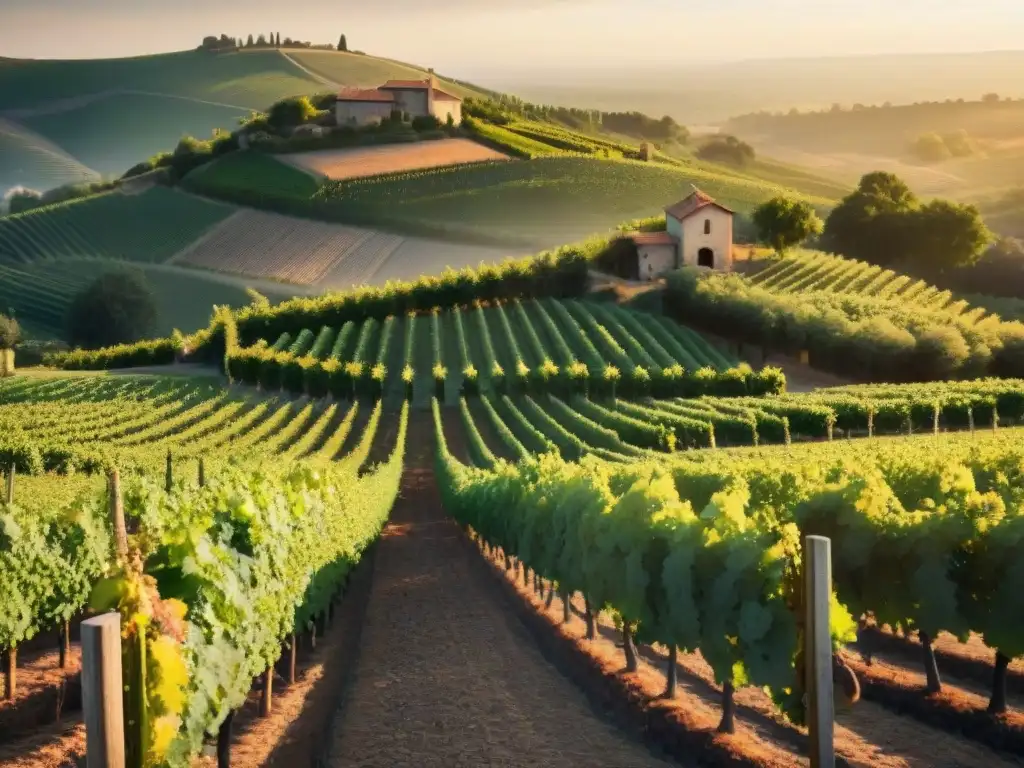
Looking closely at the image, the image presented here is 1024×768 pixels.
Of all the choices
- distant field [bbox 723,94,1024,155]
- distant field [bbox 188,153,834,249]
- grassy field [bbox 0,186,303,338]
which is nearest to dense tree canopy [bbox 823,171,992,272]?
distant field [bbox 188,153,834,249]

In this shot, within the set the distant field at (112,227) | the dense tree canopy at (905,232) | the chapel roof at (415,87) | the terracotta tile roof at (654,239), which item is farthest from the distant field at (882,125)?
the terracotta tile roof at (654,239)

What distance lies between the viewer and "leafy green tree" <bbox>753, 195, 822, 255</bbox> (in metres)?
70.9

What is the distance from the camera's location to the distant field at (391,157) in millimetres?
A: 101750

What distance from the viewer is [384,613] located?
2109 cm

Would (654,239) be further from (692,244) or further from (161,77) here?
(161,77)

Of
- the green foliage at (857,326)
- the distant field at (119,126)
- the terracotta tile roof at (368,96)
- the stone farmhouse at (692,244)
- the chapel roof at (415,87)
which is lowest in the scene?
the green foliage at (857,326)

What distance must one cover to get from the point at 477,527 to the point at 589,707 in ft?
43.5

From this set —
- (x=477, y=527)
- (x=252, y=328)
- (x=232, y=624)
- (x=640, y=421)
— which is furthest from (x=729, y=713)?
(x=252, y=328)

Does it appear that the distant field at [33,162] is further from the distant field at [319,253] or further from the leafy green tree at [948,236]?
the leafy green tree at [948,236]

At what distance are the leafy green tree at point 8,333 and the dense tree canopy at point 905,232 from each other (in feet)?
167

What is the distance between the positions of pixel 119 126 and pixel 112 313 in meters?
96.2

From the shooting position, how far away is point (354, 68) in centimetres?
15650

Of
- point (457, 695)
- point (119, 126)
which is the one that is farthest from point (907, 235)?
point (119, 126)

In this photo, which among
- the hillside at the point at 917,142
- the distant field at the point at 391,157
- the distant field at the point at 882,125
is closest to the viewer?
the distant field at the point at 391,157
